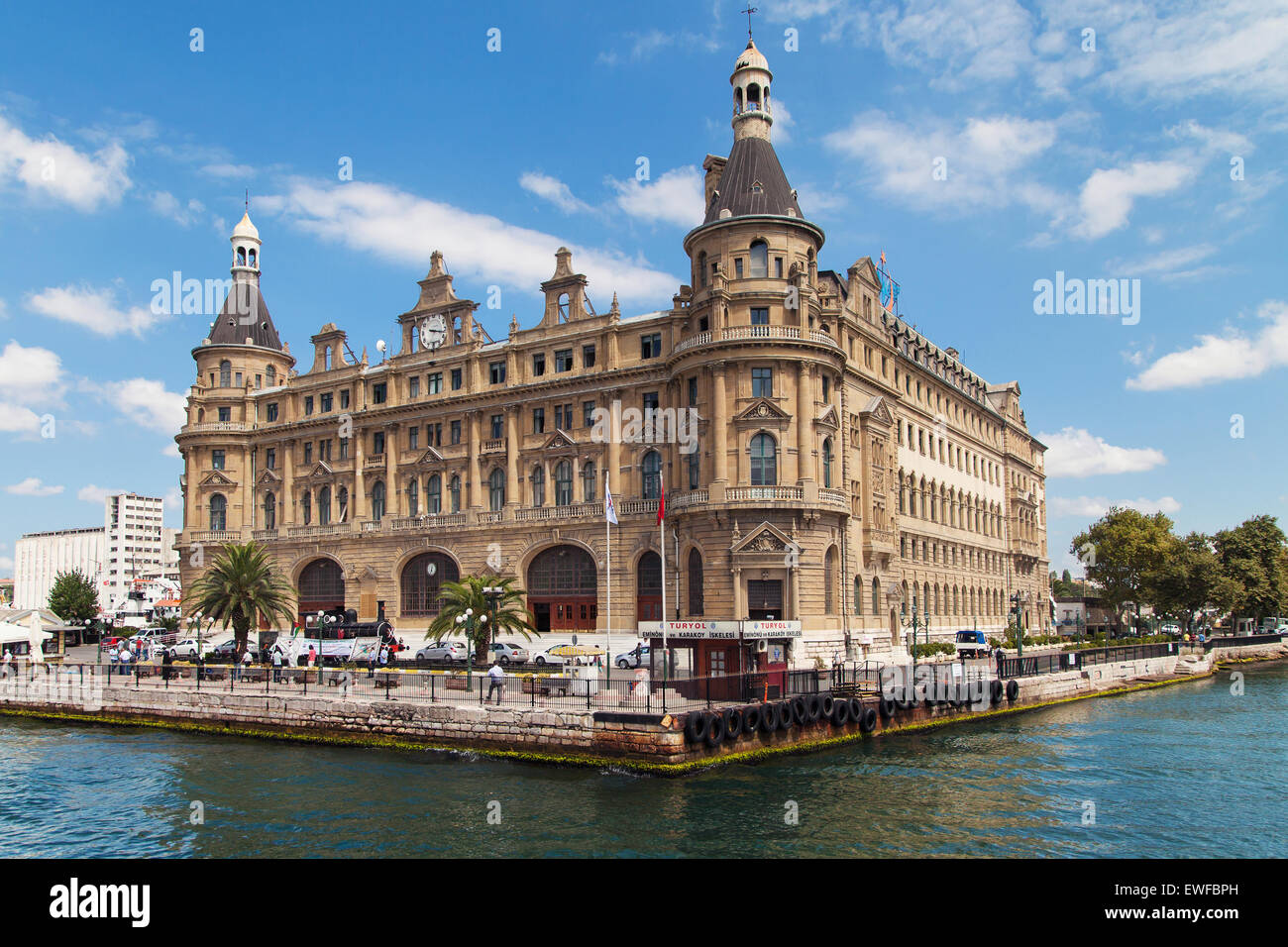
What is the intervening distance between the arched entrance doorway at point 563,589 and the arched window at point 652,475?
20.3 feet

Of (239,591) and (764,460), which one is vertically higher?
(764,460)

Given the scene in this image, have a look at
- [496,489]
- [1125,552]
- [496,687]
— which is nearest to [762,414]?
[496,489]

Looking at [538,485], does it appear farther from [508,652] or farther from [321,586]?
[321,586]

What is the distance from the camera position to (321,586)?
81688 millimetres

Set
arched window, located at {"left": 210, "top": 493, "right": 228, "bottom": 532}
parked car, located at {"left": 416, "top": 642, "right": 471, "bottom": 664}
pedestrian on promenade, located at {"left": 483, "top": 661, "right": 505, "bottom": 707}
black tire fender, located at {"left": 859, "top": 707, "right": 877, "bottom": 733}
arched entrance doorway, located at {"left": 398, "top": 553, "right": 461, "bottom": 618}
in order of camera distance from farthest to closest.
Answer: arched window, located at {"left": 210, "top": 493, "right": 228, "bottom": 532} < arched entrance doorway, located at {"left": 398, "top": 553, "right": 461, "bottom": 618} < parked car, located at {"left": 416, "top": 642, "right": 471, "bottom": 664} < black tire fender, located at {"left": 859, "top": 707, "right": 877, "bottom": 733} < pedestrian on promenade, located at {"left": 483, "top": 661, "right": 505, "bottom": 707}

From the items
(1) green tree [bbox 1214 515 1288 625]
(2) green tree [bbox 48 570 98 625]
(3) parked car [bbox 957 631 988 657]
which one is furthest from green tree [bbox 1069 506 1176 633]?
(2) green tree [bbox 48 570 98 625]

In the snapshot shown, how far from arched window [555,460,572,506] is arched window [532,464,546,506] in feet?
3.81

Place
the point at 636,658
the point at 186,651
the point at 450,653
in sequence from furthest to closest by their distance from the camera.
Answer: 1. the point at 186,651
2. the point at 450,653
3. the point at 636,658

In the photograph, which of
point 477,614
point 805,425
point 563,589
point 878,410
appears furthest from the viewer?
point 878,410

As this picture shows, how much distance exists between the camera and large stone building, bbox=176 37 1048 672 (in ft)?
191

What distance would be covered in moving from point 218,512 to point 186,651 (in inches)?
884

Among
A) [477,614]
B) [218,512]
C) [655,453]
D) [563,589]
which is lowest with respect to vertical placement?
[477,614]

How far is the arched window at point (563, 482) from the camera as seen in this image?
69.8 meters

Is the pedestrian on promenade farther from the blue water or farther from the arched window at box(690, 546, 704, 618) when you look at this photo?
the arched window at box(690, 546, 704, 618)
